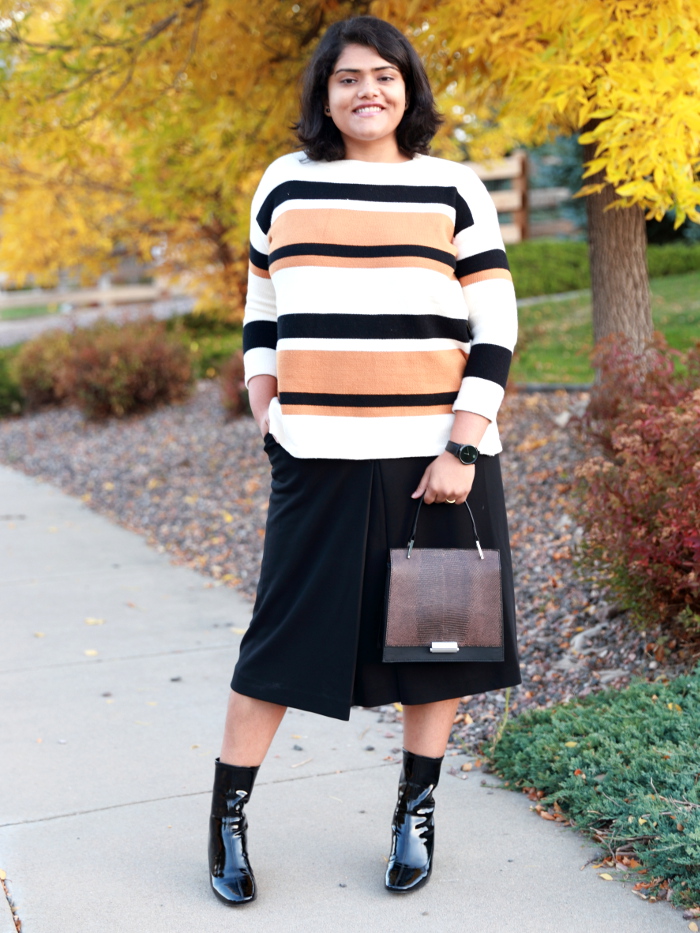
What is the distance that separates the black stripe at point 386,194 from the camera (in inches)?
84.4

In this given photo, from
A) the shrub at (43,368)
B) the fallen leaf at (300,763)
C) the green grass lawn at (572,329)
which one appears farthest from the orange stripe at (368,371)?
the shrub at (43,368)

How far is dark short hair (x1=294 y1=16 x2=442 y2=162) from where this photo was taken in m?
2.18

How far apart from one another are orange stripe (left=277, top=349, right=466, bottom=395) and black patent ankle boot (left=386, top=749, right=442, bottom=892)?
86cm

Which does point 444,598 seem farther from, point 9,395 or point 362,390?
point 9,395

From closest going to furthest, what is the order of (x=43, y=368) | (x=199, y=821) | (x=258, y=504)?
(x=199, y=821)
(x=258, y=504)
(x=43, y=368)

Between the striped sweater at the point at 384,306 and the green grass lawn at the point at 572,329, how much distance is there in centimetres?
344

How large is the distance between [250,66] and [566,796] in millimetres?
3992

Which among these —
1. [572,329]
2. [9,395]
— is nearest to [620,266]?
[572,329]

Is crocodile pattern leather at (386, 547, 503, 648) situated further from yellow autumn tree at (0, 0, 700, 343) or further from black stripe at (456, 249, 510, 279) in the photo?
yellow autumn tree at (0, 0, 700, 343)

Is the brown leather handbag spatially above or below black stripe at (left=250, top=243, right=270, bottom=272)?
below

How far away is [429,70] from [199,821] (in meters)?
3.81

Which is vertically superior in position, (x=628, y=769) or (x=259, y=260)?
(x=259, y=260)

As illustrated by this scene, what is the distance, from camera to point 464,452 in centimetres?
212

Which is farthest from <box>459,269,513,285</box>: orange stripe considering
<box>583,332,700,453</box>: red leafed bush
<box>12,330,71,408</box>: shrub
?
<box>12,330,71,408</box>: shrub
